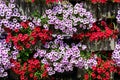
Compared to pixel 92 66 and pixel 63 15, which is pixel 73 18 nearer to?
pixel 63 15

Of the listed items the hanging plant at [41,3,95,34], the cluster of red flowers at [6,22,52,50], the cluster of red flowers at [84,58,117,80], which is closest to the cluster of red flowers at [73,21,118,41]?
the hanging plant at [41,3,95,34]

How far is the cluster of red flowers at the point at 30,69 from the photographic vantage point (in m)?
6.41

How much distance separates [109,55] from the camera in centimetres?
689

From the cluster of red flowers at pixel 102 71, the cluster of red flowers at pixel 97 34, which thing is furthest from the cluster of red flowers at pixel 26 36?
the cluster of red flowers at pixel 102 71

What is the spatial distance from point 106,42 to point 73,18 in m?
0.68

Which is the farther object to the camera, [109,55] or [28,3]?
[109,55]

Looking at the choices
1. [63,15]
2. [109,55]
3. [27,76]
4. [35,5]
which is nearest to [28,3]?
[35,5]

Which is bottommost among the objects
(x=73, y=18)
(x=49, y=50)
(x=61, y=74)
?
(x=61, y=74)

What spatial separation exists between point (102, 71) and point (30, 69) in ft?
3.58

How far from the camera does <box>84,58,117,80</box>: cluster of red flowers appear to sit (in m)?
6.62

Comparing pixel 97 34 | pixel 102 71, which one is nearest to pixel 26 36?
pixel 97 34

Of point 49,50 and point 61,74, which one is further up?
point 49,50

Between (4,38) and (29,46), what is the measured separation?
40cm

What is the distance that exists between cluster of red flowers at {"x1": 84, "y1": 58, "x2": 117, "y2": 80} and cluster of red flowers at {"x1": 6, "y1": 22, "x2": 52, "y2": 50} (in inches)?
33.0
